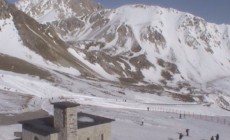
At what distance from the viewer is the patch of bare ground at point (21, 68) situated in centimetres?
9996

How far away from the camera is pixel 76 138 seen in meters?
34.8

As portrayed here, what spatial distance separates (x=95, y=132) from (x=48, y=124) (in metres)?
5.02

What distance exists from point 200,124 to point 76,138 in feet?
132

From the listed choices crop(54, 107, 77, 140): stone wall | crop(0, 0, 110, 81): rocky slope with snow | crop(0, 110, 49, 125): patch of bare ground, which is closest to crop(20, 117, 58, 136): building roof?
crop(54, 107, 77, 140): stone wall

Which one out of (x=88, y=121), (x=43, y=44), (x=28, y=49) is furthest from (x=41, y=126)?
(x=43, y=44)

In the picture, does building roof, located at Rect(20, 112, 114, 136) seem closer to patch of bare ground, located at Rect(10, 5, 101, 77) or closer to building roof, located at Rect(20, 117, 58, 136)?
building roof, located at Rect(20, 117, 58, 136)

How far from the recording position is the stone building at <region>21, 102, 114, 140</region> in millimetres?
33781

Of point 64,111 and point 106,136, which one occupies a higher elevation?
point 64,111

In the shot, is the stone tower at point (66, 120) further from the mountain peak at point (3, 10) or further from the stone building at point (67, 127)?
the mountain peak at point (3, 10)

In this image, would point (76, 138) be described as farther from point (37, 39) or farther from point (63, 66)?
point (37, 39)

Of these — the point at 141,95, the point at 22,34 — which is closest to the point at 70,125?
the point at 141,95

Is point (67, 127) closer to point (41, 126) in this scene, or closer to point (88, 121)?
point (41, 126)

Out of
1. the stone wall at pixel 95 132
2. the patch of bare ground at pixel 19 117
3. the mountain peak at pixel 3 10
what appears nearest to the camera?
the stone wall at pixel 95 132

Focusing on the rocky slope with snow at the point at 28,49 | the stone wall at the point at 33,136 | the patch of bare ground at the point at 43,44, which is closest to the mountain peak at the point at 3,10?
the rocky slope with snow at the point at 28,49
